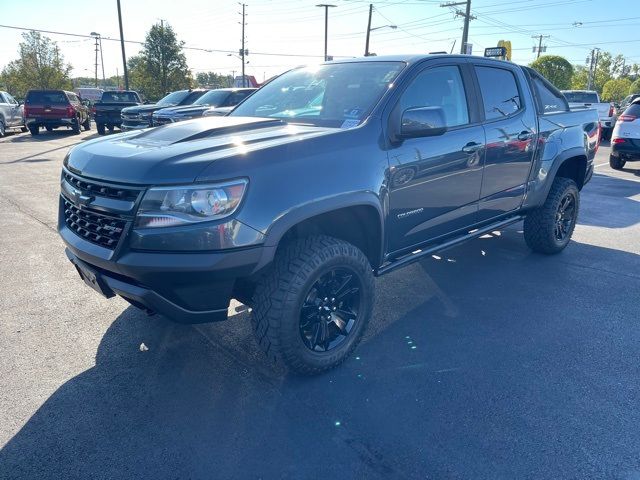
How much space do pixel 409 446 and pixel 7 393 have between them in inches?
89.1

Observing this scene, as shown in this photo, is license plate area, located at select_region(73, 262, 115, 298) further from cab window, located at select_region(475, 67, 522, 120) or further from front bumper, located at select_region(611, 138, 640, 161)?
front bumper, located at select_region(611, 138, 640, 161)

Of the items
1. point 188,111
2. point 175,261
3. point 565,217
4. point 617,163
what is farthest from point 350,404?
point 617,163

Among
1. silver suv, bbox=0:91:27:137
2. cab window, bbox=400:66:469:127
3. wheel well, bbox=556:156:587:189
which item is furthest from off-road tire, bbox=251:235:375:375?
silver suv, bbox=0:91:27:137

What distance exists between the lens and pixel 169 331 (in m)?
3.49

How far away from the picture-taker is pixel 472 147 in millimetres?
3656

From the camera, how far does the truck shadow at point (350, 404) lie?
226cm

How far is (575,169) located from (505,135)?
1918 mm

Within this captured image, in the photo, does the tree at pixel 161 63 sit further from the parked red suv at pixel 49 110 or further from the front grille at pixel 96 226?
the front grille at pixel 96 226

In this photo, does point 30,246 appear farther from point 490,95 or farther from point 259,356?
point 490,95

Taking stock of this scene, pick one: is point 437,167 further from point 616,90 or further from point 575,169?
point 616,90

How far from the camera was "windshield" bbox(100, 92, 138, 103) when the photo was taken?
20797 mm

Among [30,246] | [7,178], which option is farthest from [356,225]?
[7,178]

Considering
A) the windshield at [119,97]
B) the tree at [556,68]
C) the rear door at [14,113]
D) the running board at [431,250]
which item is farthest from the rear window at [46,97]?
the tree at [556,68]

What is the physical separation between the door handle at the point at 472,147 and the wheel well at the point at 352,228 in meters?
1.06
